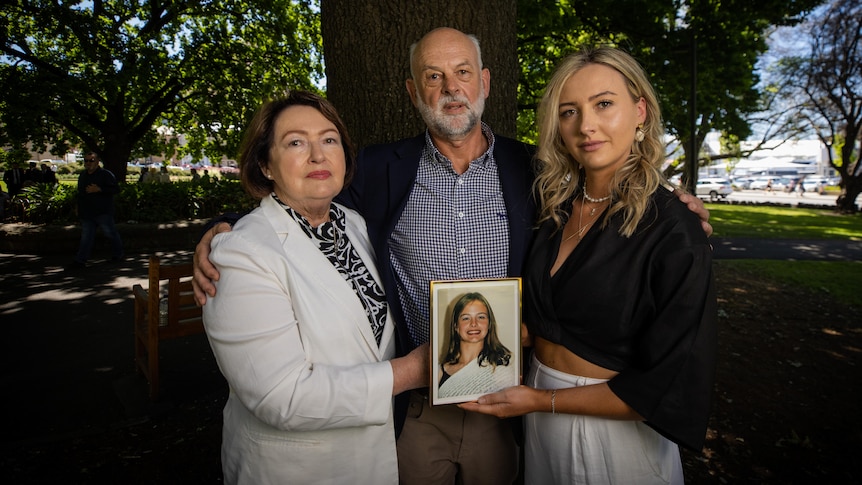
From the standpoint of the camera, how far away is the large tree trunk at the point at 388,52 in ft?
10.9

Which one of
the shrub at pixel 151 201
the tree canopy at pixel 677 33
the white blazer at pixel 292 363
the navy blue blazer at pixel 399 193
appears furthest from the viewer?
the shrub at pixel 151 201

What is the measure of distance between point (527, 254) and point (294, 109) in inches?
48.1

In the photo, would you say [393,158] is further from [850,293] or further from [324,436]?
[850,293]

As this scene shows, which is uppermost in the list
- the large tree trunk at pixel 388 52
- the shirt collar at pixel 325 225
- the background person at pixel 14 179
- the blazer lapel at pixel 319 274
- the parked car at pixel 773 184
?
the parked car at pixel 773 184

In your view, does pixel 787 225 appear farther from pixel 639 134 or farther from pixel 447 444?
pixel 447 444

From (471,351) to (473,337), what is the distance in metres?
0.05

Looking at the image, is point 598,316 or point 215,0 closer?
point 598,316

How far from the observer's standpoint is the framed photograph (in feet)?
5.78

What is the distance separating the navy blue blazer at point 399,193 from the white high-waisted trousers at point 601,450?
0.65m

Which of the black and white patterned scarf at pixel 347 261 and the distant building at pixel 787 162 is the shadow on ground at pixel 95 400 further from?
the distant building at pixel 787 162

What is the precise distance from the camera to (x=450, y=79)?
8.36 ft

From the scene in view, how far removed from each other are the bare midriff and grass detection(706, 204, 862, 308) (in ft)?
28.3

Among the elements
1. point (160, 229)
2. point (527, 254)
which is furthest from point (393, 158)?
point (160, 229)

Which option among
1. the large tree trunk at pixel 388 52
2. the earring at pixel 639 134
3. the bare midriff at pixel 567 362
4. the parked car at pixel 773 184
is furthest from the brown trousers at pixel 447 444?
the parked car at pixel 773 184
